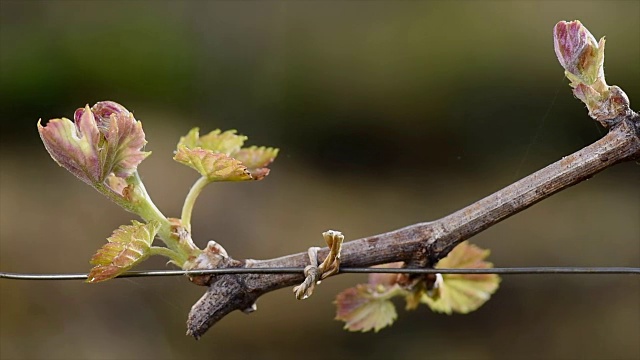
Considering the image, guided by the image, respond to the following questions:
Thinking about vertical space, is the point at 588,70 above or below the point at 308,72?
below

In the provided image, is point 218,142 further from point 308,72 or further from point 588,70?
point 308,72

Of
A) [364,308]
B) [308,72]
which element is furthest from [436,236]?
[308,72]

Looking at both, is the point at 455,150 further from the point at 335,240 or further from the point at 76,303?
the point at 335,240

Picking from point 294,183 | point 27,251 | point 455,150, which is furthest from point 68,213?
point 455,150

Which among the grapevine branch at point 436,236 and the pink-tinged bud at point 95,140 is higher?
the pink-tinged bud at point 95,140

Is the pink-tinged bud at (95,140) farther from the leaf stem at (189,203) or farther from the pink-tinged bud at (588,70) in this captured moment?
the pink-tinged bud at (588,70)

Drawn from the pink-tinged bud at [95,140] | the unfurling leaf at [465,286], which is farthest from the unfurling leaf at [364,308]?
the pink-tinged bud at [95,140]
